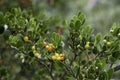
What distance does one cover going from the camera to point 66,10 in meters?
8.64

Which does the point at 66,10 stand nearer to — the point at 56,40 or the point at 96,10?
the point at 96,10

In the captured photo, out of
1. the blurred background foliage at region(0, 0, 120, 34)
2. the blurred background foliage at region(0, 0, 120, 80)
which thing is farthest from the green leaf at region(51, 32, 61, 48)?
the blurred background foliage at region(0, 0, 120, 34)

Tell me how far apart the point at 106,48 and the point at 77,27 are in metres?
0.33

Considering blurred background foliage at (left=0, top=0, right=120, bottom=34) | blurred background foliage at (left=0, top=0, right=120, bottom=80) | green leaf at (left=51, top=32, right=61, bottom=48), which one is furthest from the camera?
blurred background foliage at (left=0, top=0, right=120, bottom=34)

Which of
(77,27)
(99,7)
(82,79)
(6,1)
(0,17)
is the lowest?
(82,79)

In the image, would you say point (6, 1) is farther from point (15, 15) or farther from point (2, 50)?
point (15, 15)

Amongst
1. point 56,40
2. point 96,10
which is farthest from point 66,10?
point 56,40

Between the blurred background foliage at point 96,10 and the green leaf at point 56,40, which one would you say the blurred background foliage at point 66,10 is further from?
the green leaf at point 56,40

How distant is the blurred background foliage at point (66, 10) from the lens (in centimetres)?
482

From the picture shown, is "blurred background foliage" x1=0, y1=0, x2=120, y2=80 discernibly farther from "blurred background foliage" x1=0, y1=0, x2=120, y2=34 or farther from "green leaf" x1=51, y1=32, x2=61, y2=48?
"green leaf" x1=51, y1=32, x2=61, y2=48

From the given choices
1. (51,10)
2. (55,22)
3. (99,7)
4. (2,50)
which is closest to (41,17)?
(55,22)

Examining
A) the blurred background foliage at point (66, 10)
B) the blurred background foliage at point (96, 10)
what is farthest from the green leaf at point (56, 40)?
the blurred background foliage at point (96, 10)

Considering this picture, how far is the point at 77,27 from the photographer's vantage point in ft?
10.7

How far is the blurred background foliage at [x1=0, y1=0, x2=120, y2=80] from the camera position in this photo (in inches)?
190
